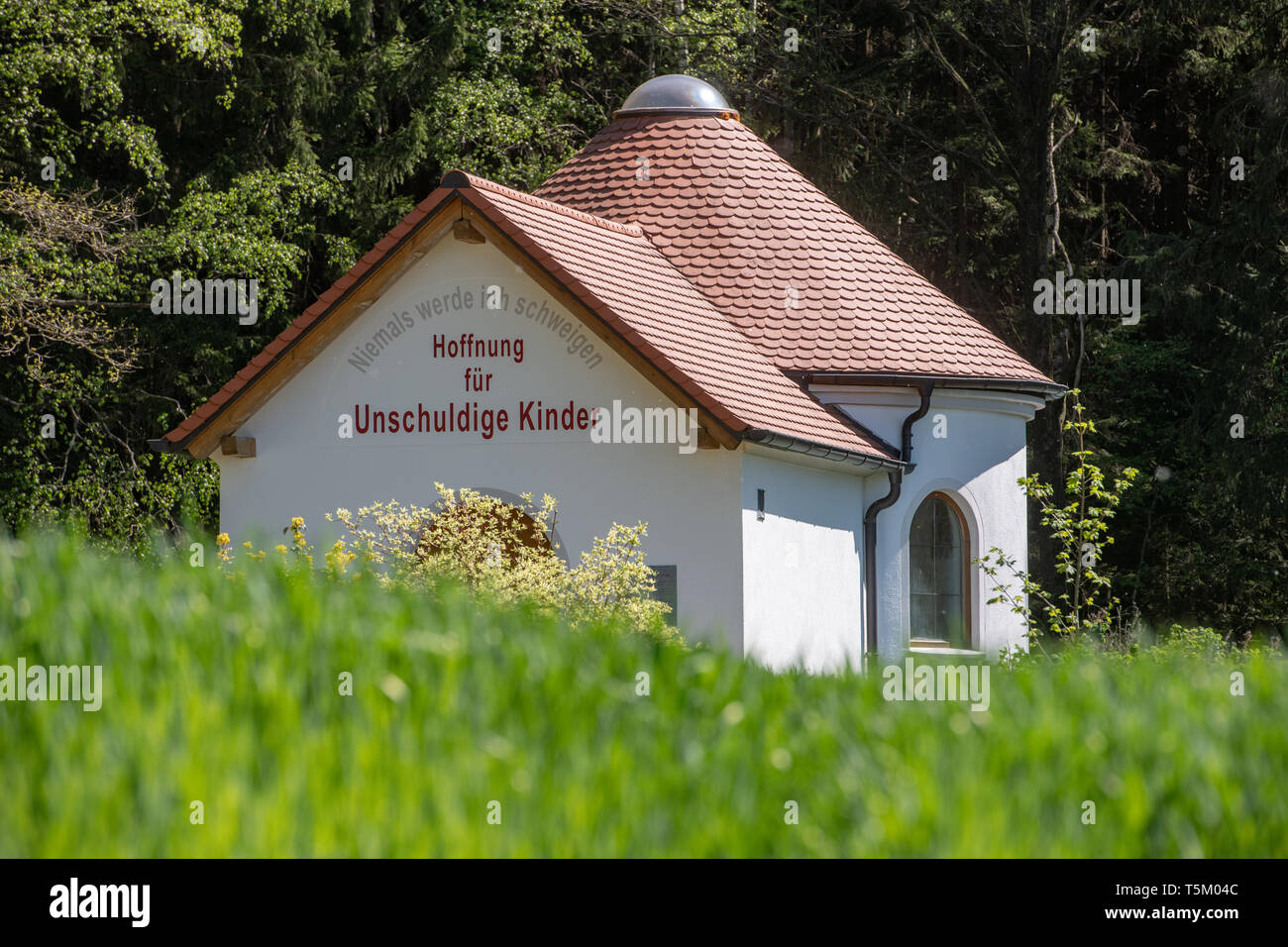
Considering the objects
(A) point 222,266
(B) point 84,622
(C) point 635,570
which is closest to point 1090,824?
(B) point 84,622

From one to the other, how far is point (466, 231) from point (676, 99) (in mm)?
6923

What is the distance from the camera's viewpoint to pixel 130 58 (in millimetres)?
27109

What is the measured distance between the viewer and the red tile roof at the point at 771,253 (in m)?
18.8

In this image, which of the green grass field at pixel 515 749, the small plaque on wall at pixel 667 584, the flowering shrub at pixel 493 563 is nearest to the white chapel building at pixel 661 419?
the small plaque on wall at pixel 667 584

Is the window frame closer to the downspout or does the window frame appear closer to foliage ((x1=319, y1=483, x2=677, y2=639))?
the downspout

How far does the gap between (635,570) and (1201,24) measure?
23494 mm

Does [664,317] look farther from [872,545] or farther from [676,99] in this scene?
[676,99]

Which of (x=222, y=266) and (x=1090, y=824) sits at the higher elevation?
(x=222, y=266)

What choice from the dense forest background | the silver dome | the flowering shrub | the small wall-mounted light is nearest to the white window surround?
the flowering shrub

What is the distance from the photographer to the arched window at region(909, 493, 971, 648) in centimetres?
1864
